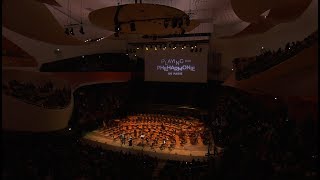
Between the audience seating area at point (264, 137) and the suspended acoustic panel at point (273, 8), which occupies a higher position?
the suspended acoustic panel at point (273, 8)

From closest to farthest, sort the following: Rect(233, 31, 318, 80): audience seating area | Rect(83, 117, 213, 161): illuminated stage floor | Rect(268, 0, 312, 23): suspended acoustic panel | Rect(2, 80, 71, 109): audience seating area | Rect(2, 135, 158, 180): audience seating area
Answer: Rect(2, 135, 158, 180): audience seating area
Rect(268, 0, 312, 23): suspended acoustic panel
Rect(233, 31, 318, 80): audience seating area
Rect(2, 80, 71, 109): audience seating area
Rect(83, 117, 213, 161): illuminated stage floor

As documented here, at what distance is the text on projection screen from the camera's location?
18.1 m

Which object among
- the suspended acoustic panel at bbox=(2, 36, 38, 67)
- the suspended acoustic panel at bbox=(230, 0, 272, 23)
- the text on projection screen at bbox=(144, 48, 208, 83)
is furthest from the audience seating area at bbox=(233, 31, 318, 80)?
the suspended acoustic panel at bbox=(2, 36, 38, 67)

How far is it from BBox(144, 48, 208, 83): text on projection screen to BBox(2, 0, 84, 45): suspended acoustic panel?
34.8 ft

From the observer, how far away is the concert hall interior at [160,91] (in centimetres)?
731

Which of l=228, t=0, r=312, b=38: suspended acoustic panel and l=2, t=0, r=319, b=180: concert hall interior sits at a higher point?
l=228, t=0, r=312, b=38: suspended acoustic panel

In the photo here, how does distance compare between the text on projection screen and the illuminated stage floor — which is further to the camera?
the text on projection screen

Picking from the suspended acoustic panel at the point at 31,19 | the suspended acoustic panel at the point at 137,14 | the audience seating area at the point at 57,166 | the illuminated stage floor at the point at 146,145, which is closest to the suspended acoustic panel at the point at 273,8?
the suspended acoustic panel at the point at 137,14

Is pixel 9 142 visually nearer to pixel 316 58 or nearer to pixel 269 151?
pixel 269 151

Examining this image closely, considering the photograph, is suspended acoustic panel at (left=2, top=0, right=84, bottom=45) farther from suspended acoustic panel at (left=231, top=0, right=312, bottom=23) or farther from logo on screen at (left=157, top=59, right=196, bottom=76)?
logo on screen at (left=157, top=59, right=196, bottom=76)

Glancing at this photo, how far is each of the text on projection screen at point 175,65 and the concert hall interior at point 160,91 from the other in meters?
0.07

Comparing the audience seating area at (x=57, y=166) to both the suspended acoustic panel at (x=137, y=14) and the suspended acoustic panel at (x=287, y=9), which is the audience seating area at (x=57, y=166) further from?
the suspended acoustic panel at (x=287, y=9)

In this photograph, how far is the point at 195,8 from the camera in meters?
13.8

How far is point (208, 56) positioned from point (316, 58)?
12.1 meters
